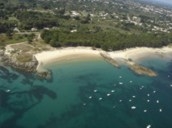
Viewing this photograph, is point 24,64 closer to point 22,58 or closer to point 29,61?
point 29,61

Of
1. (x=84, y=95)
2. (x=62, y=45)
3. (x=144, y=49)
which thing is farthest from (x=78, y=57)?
(x=144, y=49)

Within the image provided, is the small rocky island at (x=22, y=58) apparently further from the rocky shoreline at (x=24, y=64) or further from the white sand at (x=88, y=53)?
the white sand at (x=88, y=53)

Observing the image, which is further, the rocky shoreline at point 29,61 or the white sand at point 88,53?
the white sand at point 88,53

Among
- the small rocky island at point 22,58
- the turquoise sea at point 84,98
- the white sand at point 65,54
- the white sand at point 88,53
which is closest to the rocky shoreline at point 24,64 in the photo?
the small rocky island at point 22,58

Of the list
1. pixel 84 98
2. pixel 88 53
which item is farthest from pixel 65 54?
pixel 84 98

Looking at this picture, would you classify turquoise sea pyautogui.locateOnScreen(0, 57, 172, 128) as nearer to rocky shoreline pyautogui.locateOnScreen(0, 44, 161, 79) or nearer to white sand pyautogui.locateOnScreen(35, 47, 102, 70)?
rocky shoreline pyautogui.locateOnScreen(0, 44, 161, 79)

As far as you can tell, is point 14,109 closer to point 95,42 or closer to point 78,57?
point 78,57
